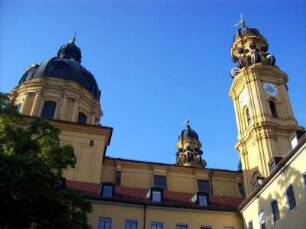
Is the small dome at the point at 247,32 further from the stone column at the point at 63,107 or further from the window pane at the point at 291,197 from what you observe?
the window pane at the point at 291,197

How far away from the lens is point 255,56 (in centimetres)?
4931

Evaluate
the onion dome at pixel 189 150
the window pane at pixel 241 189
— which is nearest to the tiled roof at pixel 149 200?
the window pane at pixel 241 189

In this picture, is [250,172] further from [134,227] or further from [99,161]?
[134,227]

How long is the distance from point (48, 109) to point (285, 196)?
1158 inches

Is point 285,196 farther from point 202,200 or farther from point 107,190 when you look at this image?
point 107,190

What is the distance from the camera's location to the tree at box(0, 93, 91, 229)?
16812mm

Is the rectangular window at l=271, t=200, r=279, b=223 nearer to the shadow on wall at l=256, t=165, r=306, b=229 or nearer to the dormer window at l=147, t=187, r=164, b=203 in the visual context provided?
the shadow on wall at l=256, t=165, r=306, b=229

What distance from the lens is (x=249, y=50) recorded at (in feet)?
167

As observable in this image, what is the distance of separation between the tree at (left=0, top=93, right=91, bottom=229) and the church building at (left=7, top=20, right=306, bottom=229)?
376 inches

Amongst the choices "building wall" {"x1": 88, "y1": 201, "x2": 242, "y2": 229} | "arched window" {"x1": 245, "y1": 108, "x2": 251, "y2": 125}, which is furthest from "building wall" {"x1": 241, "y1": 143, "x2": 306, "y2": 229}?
"arched window" {"x1": 245, "y1": 108, "x2": 251, "y2": 125}

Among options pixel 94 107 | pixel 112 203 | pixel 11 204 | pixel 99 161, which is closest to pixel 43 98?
pixel 94 107

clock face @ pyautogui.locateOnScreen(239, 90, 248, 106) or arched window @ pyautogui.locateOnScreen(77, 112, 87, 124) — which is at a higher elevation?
clock face @ pyautogui.locateOnScreen(239, 90, 248, 106)

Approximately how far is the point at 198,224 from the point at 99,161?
12714 mm

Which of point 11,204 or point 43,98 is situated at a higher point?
point 43,98
